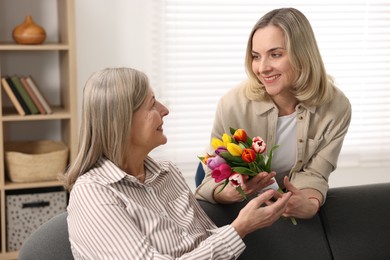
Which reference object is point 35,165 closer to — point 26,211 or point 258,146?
point 26,211

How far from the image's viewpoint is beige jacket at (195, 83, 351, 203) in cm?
247

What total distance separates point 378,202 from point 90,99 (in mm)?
1217

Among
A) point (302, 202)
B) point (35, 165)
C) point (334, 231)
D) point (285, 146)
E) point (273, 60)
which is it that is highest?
point (273, 60)

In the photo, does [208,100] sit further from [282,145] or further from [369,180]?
[282,145]

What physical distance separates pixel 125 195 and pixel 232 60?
8.07ft

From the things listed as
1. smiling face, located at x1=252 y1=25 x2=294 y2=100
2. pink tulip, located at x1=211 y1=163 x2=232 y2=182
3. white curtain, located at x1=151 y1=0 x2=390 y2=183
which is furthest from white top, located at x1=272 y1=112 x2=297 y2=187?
white curtain, located at x1=151 y1=0 x2=390 y2=183

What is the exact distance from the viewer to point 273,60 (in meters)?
2.38

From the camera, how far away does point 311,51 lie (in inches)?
94.7

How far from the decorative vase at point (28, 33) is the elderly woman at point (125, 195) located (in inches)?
72.3

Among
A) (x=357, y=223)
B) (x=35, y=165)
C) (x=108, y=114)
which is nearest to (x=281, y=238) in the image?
(x=357, y=223)

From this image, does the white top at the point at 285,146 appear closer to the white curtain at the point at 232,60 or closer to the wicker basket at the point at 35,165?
the wicker basket at the point at 35,165

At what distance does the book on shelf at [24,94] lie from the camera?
367 centimetres

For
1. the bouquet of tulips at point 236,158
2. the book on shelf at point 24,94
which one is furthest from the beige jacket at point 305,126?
the book on shelf at point 24,94

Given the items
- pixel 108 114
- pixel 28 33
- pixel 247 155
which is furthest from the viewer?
pixel 28 33
